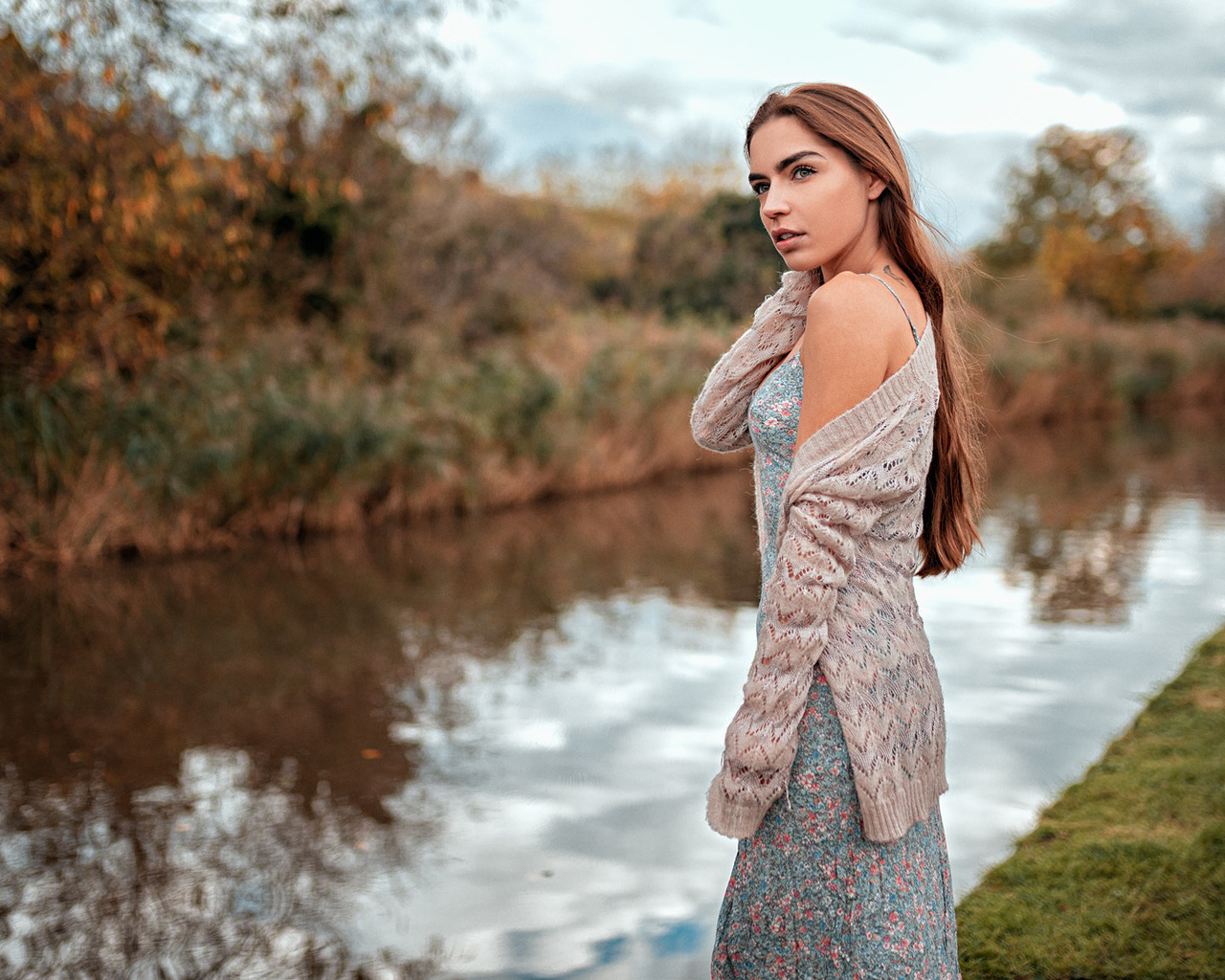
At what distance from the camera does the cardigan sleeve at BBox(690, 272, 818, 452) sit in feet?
6.92

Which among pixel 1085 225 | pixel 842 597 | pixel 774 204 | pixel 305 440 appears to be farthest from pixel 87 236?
pixel 1085 225

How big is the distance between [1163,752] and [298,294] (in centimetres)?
1141

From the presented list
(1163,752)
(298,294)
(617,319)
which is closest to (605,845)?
(1163,752)

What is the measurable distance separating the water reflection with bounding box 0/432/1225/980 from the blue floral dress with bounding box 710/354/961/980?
147cm

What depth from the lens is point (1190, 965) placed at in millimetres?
2875

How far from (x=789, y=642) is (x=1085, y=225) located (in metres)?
44.2

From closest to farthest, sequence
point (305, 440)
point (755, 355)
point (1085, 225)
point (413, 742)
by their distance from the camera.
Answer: point (755, 355) → point (413, 742) → point (305, 440) → point (1085, 225)

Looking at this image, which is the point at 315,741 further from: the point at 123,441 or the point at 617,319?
the point at 617,319

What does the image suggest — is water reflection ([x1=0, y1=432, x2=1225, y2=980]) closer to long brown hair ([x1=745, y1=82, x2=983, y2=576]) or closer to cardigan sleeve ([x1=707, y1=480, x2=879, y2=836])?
cardigan sleeve ([x1=707, y1=480, x2=879, y2=836])

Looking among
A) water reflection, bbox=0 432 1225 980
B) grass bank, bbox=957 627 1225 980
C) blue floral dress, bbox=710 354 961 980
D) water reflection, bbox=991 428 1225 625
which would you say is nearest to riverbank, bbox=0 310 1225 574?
water reflection, bbox=0 432 1225 980

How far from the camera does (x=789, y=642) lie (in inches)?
69.1

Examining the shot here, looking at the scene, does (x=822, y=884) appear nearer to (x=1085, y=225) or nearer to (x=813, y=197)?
(x=813, y=197)

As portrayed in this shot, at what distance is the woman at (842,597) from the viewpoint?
5.82ft

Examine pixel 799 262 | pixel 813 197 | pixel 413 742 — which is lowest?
pixel 413 742
